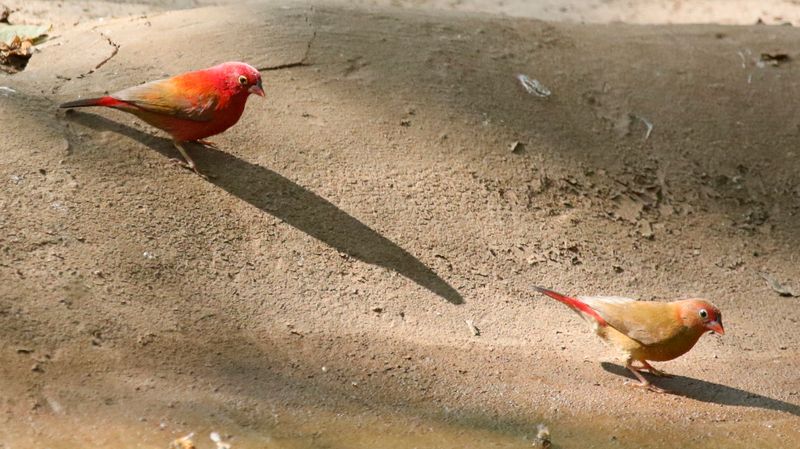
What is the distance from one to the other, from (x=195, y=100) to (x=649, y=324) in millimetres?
2560

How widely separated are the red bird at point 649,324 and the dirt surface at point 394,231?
20 cm

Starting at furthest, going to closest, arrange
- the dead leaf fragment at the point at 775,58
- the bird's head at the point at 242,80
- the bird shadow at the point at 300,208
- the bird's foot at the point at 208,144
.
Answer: the dead leaf fragment at the point at 775,58 < the bird's foot at the point at 208,144 < the bird shadow at the point at 300,208 < the bird's head at the point at 242,80

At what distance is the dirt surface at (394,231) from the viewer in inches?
178

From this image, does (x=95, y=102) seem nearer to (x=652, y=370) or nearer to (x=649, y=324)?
(x=649, y=324)

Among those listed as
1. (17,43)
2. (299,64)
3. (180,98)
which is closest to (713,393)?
(180,98)

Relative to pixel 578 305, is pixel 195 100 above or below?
above

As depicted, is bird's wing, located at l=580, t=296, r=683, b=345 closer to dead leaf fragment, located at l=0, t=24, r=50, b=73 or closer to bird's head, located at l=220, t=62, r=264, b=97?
bird's head, located at l=220, t=62, r=264, b=97

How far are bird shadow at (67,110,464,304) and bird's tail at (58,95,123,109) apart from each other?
3.6 inches

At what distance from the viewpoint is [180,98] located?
5.56 metres

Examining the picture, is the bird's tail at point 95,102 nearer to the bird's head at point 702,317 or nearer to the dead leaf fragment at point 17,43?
the dead leaf fragment at point 17,43

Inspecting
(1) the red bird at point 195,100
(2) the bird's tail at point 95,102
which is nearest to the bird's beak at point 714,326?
(1) the red bird at point 195,100

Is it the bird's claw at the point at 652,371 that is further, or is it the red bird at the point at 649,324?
the bird's claw at the point at 652,371

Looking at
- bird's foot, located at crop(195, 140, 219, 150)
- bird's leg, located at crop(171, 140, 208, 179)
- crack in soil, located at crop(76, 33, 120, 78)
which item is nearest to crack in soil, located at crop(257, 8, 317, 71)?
bird's foot, located at crop(195, 140, 219, 150)

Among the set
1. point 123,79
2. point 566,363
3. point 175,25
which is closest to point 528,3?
point 175,25
